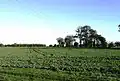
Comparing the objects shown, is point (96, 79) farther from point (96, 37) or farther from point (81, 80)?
point (96, 37)

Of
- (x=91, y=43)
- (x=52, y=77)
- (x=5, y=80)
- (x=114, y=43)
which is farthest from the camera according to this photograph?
(x=91, y=43)

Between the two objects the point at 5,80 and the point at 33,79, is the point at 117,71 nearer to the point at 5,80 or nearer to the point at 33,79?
the point at 33,79

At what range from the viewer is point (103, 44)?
585 ft

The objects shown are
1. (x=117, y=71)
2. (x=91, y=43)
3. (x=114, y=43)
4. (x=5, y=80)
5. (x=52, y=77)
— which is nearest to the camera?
(x=5, y=80)

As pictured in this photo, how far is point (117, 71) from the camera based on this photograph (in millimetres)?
24516

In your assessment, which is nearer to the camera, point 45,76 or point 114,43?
point 45,76

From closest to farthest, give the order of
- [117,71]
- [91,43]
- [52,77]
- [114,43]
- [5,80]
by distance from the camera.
→ [5,80], [52,77], [117,71], [114,43], [91,43]

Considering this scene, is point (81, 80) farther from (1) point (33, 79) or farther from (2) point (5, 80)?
(2) point (5, 80)

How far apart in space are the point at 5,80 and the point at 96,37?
7052 inches

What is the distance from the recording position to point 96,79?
19188 millimetres

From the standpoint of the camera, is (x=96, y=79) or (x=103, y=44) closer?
(x=96, y=79)

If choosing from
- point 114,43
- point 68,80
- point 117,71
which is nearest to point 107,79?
point 68,80

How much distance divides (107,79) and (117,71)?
583 cm

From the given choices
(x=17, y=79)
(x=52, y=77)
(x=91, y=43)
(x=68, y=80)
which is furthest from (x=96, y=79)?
(x=91, y=43)
